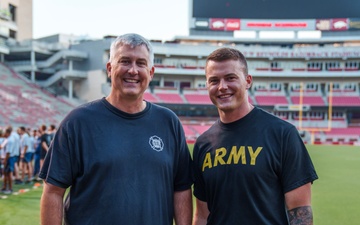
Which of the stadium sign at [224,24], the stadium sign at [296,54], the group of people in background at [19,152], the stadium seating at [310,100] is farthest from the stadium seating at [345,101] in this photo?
the group of people in background at [19,152]

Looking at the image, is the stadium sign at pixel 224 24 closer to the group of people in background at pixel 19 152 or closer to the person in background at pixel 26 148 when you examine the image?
the group of people in background at pixel 19 152

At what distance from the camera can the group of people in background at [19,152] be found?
9.79 meters

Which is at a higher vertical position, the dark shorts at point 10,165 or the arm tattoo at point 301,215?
the arm tattoo at point 301,215

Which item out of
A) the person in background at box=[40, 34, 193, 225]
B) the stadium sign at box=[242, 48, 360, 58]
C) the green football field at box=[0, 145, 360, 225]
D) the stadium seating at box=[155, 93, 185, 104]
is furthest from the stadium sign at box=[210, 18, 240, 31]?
the person in background at box=[40, 34, 193, 225]

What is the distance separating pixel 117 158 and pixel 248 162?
3.01 ft

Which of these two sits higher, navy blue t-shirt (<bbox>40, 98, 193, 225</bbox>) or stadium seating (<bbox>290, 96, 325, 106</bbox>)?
navy blue t-shirt (<bbox>40, 98, 193, 225</bbox>)

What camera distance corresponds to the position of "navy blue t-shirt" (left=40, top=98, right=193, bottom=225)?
7.84 feet

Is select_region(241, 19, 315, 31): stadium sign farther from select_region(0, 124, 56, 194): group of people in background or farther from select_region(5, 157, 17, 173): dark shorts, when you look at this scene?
select_region(5, 157, 17, 173): dark shorts

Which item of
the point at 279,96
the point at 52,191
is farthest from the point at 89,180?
the point at 279,96

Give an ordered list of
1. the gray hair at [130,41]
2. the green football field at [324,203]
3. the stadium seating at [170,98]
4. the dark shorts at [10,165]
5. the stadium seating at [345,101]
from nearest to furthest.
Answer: the gray hair at [130,41] < the green football field at [324,203] < the dark shorts at [10,165] < the stadium seating at [345,101] < the stadium seating at [170,98]

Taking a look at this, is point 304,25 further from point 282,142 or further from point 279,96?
point 282,142

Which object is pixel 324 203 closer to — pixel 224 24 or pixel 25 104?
pixel 25 104

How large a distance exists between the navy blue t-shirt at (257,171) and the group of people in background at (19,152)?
8.66 metres

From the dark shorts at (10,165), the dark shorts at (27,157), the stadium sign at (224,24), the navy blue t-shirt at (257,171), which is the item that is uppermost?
the stadium sign at (224,24)
